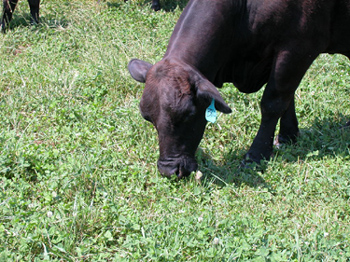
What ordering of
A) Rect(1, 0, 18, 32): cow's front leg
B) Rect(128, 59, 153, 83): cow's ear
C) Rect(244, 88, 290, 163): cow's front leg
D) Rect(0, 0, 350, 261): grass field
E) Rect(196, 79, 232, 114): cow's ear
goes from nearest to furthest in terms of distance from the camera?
Rect(0, 0, 350, 261): grass field → Rect(196, 79, 232, 114): cow's ear → Rect(128, 59, 153, 83): cow's ear → Rect(244, 88, 290, 163): cow's front leg → Rect(1, 0, 18, 32): cow's front leg

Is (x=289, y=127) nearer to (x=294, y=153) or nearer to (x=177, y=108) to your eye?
(x=294, y=153)

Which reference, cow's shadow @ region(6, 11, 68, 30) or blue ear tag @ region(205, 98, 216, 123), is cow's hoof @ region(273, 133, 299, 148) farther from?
cow's shadow @ region(6, 11, 68, 30)

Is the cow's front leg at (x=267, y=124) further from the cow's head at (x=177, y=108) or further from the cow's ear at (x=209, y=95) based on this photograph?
the cow's ear at (x=209, y=95)

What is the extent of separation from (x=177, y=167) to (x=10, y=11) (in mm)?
5568

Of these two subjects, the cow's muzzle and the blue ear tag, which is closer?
the blue ear tag

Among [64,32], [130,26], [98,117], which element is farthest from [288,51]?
[64,32]

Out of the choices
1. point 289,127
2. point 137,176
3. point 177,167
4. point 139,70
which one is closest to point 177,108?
point 177,167

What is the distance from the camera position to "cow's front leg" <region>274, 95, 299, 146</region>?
520 cm

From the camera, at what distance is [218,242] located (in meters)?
3.42

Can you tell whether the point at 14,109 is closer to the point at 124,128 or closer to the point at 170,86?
the point at 124,128

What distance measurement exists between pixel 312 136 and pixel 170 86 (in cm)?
209

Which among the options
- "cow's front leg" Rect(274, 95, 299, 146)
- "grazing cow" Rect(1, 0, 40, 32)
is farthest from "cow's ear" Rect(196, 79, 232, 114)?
"grazing cow" Rect(1, 0, 40, 32)

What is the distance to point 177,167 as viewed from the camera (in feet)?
13.8

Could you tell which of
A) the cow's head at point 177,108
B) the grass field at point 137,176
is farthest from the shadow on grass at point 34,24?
the cow's head at point 177,108
